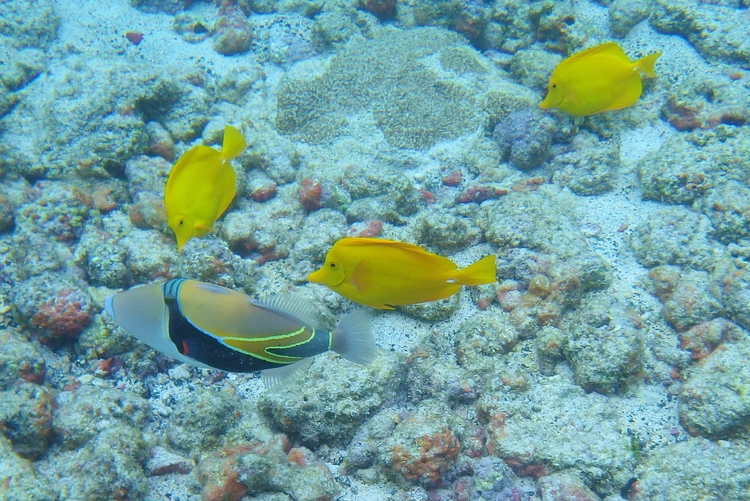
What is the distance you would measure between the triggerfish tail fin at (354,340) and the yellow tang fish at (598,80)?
3.15 meters

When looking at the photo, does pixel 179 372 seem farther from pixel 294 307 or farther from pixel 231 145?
pixel 294 307

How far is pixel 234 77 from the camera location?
21.5 ft

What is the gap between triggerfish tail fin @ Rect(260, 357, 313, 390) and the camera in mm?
1831

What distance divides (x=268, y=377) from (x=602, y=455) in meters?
2.47

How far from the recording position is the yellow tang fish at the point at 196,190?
2650 millimetres

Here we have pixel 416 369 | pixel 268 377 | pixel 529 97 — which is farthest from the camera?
pixel 529 97

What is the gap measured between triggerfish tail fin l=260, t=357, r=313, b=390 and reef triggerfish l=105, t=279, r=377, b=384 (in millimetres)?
76

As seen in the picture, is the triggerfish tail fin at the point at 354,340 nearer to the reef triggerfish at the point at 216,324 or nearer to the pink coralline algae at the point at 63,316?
the reef triggerfish at the point at 216,324

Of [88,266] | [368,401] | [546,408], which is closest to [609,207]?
[546,408]

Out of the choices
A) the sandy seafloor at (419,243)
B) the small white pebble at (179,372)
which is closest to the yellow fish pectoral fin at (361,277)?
the sandy seafloor at (419,243)

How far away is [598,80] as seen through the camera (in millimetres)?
3799

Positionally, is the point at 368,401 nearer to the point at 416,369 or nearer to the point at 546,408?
the point at 416,369

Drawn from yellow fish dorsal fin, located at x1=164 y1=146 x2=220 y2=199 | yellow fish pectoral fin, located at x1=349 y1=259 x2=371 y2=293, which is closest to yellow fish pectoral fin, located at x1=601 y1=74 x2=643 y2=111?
yellow fish pectoral fin, located at x1=349 y1=259 x2=371 y2=293

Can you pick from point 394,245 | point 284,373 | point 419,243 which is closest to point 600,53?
point 419,243
